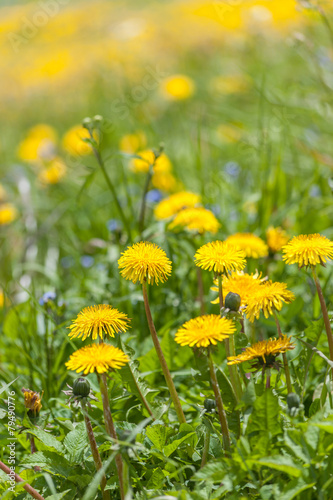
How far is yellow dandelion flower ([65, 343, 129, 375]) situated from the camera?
94cm

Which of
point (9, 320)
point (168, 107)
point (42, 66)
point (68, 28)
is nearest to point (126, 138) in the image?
point (168, 107)

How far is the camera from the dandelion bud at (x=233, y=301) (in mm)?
1040

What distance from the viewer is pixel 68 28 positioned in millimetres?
13172

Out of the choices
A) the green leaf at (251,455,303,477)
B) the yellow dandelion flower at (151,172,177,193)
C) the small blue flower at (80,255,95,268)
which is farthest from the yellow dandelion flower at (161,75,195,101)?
the green leaf at (251,455,303,477)

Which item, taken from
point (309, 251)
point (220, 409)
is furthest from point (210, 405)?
point (309, 251)

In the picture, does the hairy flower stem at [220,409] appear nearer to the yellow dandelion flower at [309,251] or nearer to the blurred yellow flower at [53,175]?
the yellow dandelion flower at [309,251]

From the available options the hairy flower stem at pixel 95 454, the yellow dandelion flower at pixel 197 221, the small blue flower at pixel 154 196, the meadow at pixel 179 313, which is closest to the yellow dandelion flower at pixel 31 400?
the meadow at pixel 179 313

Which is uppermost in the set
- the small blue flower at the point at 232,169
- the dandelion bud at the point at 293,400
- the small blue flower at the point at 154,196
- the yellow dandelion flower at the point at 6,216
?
the dandelion bud at the point at 293,400

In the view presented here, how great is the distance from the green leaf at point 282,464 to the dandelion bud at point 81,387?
315mm

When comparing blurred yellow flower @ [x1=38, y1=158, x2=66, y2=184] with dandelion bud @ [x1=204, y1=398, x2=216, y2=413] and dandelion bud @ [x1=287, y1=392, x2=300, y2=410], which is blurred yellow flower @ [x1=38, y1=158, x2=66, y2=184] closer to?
dandelion bud @ [x1=204, y1=398, x2=216, y2=413]

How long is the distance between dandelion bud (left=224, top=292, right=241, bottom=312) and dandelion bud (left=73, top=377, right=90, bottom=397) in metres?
0.30

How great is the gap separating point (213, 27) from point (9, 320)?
812cm

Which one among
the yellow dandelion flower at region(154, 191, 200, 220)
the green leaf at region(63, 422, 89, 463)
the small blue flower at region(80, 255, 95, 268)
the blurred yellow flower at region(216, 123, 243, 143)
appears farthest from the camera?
the blurred yellow flower at region(216, 123, 243, 143)

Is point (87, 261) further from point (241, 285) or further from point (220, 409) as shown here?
→ point (220, 409)
